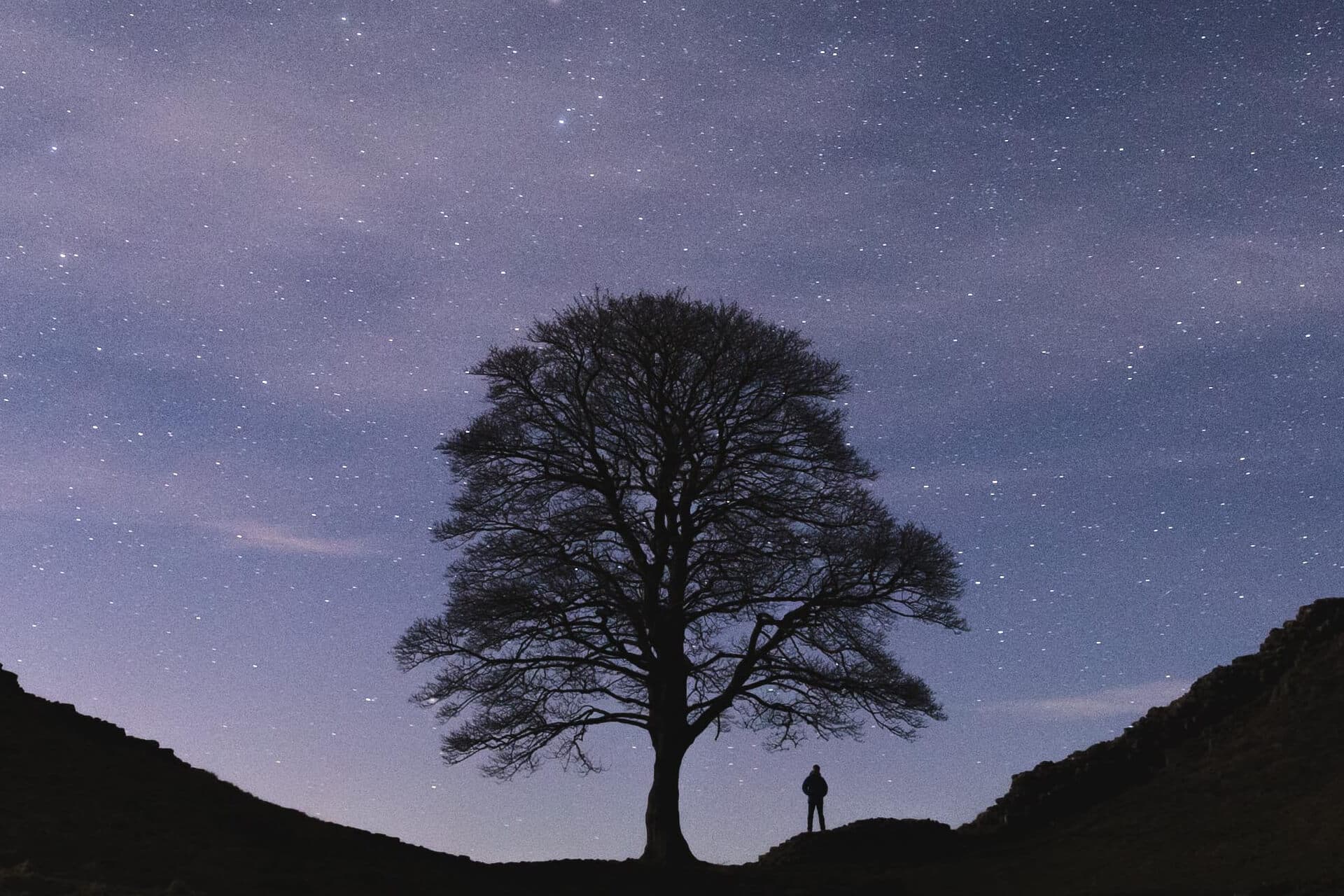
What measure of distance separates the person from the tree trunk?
4.80 metres

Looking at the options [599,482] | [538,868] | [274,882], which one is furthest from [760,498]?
[274,882]

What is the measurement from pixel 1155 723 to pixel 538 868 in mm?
14891

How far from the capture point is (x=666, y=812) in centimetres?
2223

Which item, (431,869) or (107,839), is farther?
(431,869)

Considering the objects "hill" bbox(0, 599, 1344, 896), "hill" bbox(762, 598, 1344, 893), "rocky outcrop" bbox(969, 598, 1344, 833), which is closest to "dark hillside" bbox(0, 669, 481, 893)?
"hill" bbox(0, 599, 1344, 896)

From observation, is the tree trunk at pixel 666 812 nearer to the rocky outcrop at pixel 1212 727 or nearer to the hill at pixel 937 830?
the hill at pixel 937 830

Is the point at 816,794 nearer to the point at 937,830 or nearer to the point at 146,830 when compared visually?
the point at 937,830

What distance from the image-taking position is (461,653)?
22672 millimetres

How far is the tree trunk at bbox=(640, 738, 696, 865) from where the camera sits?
22.0m

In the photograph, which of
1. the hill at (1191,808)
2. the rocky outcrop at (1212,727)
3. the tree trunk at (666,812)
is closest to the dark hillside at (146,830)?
the tree trunk at (666,812)

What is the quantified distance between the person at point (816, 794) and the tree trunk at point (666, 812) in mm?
4801

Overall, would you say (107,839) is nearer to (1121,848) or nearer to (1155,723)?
(1121,848)

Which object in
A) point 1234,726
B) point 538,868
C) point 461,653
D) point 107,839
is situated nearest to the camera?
point 107,839

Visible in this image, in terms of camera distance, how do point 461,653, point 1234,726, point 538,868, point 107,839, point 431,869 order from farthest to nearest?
point 1234,726 < point 461,653 < point 538,868 < point 431,869 < point 107,839
